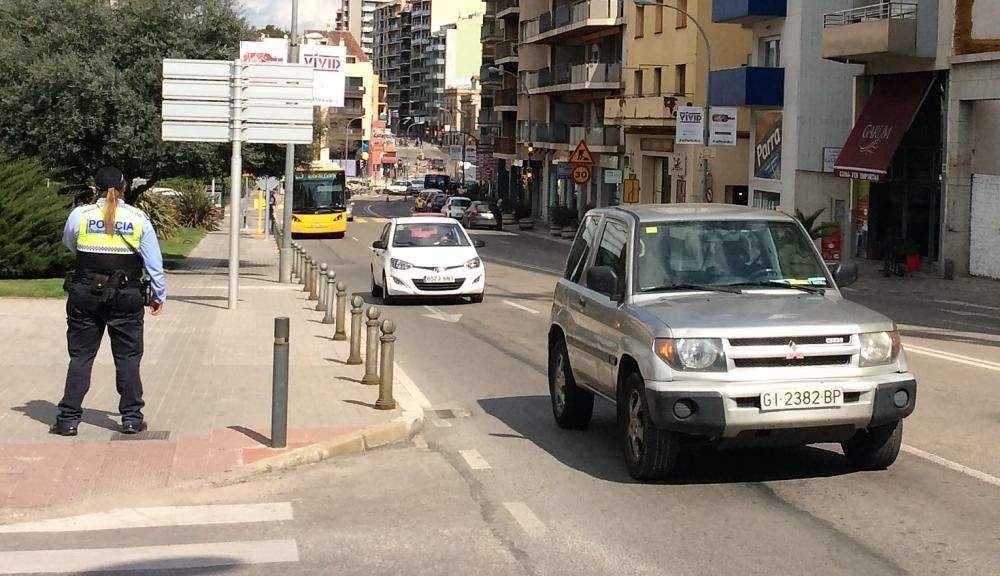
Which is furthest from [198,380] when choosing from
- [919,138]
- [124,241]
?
[919,138]

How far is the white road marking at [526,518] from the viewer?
7237mm

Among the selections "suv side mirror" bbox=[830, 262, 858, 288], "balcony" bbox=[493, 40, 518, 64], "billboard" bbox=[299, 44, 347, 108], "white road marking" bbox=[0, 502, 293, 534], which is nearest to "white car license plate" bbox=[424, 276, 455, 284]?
"suv side mirror" bbox=[830, 262, 858, 288]

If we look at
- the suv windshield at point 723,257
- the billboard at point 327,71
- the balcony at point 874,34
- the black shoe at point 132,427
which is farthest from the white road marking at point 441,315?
the billboard at point 327,71

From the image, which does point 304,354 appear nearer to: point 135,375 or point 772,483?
point 135,375

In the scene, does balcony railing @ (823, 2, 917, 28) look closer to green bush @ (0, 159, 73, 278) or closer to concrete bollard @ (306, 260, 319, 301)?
concrete bollard @ (306, 260, 319, 301)

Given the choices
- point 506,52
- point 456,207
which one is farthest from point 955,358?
point 506,52

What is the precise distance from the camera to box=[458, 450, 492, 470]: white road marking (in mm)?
9152

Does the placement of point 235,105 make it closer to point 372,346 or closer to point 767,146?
point 372,346

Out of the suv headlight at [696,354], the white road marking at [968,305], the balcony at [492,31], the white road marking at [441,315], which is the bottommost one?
the white road marking at [441,315]

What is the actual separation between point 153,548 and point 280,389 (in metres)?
2.38

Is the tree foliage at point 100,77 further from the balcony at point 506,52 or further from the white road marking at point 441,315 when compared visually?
the balcony at point 506,52

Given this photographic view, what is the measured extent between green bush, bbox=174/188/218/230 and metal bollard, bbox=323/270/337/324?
37.6 m

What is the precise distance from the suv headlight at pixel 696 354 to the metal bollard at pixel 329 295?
37.9 feet

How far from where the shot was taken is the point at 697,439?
8.16m
